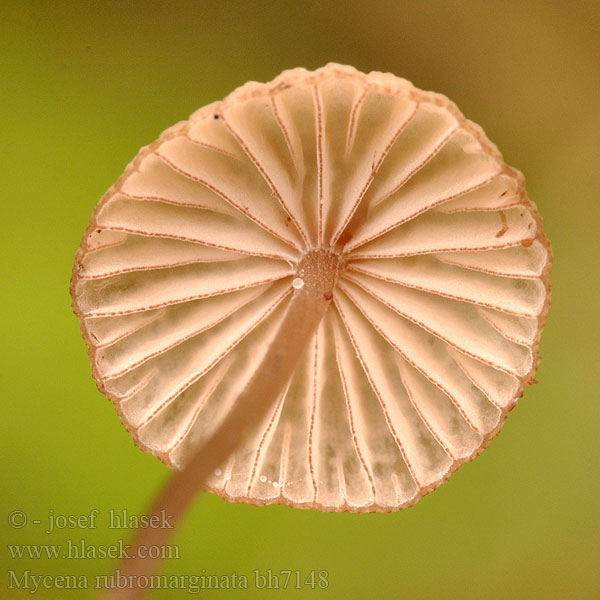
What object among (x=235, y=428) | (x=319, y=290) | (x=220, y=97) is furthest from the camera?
(x=220, y=97)

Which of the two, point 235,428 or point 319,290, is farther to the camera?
point 319,290

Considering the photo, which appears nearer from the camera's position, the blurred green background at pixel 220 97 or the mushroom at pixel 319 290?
the mushroom at pixel 319 290

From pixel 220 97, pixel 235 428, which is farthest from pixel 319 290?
pixel 220 97

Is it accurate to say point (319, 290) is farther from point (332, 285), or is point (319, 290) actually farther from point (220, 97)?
point (220, 97)

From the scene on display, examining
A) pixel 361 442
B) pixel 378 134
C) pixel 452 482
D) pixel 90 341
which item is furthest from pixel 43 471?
pixel 378 134

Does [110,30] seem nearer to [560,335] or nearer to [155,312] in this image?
[155,312]

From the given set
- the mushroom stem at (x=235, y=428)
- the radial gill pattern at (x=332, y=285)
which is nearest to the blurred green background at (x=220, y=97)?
the radial gill pattern at (x=332, y=285)

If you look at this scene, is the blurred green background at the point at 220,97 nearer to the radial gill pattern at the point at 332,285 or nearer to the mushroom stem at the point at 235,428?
the radial gill pattern at the point at 332,285
